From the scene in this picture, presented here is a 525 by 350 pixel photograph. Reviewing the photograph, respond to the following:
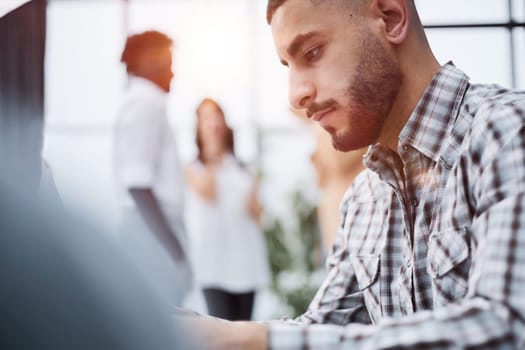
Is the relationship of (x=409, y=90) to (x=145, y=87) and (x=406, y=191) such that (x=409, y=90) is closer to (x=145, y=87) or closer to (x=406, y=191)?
(x=406, y=191)

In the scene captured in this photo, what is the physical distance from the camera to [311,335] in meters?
0.73

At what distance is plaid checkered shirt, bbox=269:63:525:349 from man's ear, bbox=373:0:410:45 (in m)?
0.08

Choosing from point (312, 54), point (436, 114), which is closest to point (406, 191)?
point (436, 114)

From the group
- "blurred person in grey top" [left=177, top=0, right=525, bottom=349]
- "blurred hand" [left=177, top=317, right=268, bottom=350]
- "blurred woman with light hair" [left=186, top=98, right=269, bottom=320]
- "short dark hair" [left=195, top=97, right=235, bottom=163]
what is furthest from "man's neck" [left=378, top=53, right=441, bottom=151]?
"short dark hair" [left=195, top=97, right=235, bottom=163]

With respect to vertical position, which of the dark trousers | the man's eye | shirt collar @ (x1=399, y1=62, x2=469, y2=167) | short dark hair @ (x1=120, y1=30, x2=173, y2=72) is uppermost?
short dark hair @ (x1=120, y1=30, x2=173, y2=72)

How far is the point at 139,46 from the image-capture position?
103 inches

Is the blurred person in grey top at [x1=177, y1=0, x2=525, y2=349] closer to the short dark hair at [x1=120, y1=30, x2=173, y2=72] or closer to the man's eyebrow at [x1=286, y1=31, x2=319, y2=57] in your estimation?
the man's eyebrow at [x1=286, y1=31, x2=319, y2=57]

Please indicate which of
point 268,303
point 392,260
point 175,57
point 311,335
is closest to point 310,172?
point 268,303

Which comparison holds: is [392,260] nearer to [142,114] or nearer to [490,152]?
[490,152]

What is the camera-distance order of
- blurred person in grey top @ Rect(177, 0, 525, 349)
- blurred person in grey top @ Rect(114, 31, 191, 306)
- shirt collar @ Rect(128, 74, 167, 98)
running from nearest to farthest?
blurred person in grey top @ Rect(177, 0, 525, 349) < blurred person in grey top @ Rect(114, 31, 191, 306) < shirt collar @ Rect(128, 74, 167, 98)

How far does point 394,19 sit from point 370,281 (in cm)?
41

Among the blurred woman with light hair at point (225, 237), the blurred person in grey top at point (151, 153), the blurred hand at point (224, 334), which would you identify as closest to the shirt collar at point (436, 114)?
the blurred hand at point (224, 334)

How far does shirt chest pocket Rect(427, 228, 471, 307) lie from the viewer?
822mm

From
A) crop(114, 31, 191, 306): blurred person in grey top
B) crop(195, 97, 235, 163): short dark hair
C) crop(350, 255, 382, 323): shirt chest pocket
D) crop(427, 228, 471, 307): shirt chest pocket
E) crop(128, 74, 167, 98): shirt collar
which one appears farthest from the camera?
crop(195, 97, 235, 163): short dark hair
